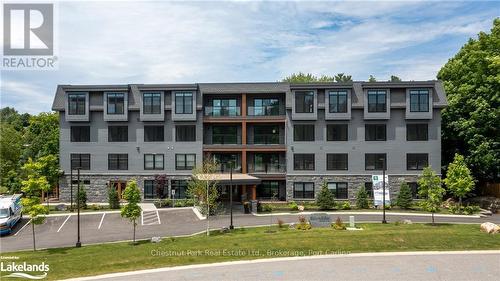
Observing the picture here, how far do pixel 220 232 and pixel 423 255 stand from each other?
1307 centimetres

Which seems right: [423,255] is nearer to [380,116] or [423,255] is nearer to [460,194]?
[460,194]

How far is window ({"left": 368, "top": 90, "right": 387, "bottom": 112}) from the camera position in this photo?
41.2m

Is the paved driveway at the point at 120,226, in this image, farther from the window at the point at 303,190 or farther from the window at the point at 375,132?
the window at the point at 375,132

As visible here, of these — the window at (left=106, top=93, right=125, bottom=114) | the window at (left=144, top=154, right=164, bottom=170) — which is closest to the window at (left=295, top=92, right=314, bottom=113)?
the window at (left=144, top=154, right=164, bottom=170)

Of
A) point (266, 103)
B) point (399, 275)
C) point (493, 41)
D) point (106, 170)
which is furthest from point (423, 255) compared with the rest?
point (106, 170)

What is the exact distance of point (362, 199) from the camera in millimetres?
39219

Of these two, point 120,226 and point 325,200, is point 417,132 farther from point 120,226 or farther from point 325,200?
point 120,226

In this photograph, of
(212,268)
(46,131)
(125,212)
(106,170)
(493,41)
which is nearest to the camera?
(212,268)

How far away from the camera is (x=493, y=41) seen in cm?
3994

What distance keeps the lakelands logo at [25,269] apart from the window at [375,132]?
108ft

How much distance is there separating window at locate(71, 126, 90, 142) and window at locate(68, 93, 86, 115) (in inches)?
69.9

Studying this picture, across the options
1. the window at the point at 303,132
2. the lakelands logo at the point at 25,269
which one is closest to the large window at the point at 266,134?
the window at the point at 303,132

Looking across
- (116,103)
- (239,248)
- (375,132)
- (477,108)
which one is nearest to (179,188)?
(116,103)

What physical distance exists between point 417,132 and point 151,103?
2920 cm
